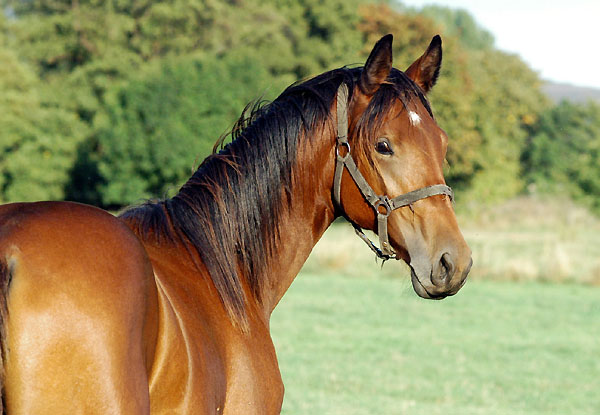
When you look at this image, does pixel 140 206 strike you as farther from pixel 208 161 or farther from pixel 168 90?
pixel 168 90

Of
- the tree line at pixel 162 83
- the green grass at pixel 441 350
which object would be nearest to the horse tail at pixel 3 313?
the green grass at pixel 441 350

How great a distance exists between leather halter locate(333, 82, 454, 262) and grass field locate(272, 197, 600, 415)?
0.37 meters

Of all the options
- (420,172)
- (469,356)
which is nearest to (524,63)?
(469,356)

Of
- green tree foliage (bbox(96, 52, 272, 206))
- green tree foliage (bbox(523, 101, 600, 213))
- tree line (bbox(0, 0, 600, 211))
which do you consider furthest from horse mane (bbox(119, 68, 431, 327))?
green tree foliage (bbox(523, 101, 600, 213))

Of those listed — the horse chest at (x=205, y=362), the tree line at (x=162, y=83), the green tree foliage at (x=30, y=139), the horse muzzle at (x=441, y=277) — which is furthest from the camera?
the green tree foliage at (x=30, y=139)

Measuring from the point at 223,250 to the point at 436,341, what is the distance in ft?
33.3

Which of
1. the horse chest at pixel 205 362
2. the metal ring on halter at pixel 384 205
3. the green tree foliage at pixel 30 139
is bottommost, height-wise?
the green tree foliage at pixel 30 139

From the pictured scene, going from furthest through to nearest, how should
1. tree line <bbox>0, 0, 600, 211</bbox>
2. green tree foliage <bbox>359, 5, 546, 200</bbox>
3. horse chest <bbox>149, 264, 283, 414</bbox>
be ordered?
A: 1. green tree foliage <bbox>359, 5, 546, 200</bbox>
2. tree line <bbox>0, 0, 600, 211</bbox>
3. horse chest <bbox>149, 264, 283, 414</bbox>

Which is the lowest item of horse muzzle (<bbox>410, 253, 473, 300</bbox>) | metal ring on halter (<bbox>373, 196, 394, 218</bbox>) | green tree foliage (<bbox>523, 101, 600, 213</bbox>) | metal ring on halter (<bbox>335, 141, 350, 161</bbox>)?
green tree foliage (<bbox>523, 101, 600, 213</bbox>)

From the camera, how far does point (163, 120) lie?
1421 inches

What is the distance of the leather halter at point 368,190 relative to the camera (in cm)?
301

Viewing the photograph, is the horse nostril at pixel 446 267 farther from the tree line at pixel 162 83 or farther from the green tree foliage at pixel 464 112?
the tree line at pixel 162 83

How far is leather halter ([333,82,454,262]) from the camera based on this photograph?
3.01 meters

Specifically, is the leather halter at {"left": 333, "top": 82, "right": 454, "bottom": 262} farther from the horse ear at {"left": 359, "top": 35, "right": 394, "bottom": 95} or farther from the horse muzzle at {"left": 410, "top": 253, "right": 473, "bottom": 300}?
the horse muzzle at {"left": 410, "top": 253, "right": 473, "bottom": 300}
